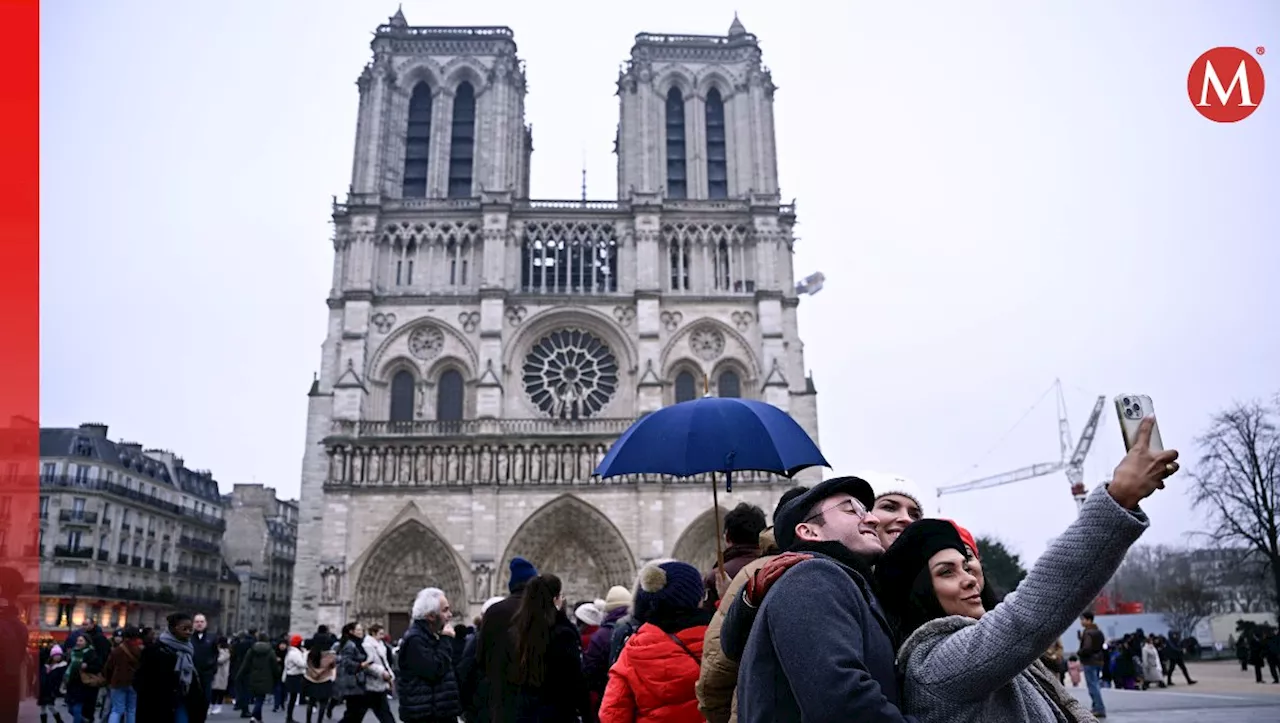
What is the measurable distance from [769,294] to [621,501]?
329 inches

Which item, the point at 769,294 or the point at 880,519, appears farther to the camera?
the point at 769,294

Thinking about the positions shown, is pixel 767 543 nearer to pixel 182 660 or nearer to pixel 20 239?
pixel 20 239

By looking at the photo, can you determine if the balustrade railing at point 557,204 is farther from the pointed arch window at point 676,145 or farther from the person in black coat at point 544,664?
the person in black coat at point 544,664

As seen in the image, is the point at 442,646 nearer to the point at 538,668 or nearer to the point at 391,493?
the point at 538,668

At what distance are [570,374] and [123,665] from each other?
22044 mm

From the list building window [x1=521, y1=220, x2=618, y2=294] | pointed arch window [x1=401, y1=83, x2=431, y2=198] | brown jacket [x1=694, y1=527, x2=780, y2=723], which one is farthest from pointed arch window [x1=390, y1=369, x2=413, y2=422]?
brown jacket [x1=694, y1=527, x2=780, y2=723]

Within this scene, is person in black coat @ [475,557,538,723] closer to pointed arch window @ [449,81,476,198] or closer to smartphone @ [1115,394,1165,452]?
smartphone @ [1115,394,1165,452]

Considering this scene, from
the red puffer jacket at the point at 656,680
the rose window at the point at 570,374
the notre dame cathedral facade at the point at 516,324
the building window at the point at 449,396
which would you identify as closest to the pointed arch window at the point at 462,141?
the notre dame cathedral facade at the point at 516,324

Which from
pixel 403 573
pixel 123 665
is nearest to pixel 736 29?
pixel 403 573

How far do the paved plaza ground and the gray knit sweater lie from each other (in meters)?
5.20

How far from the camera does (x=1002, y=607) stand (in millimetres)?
2006

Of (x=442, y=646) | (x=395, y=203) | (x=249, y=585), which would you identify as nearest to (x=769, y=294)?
(x=395, y=203)

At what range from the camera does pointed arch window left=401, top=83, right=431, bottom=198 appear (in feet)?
105

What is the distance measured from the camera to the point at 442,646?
20.3ft
